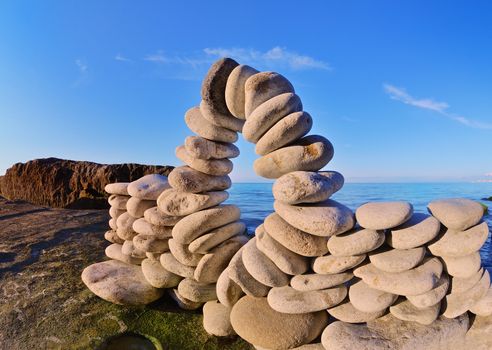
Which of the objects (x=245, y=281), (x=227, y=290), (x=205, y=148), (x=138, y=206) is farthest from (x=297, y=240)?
(x=138, y=206)

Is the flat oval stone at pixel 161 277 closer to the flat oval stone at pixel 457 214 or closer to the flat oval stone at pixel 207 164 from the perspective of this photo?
the flat oval stone at pixel 207 164

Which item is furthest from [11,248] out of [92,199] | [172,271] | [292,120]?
[292,120]

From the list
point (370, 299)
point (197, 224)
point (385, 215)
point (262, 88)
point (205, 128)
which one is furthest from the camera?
point (205, 128)

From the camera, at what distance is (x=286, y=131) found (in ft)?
8.62

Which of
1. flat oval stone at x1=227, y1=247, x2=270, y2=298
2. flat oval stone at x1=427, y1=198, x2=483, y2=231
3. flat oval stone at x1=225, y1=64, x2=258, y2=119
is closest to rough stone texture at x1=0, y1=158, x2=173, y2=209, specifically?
flat oval stone at x1=225, y1=64, x2=258, y2=119

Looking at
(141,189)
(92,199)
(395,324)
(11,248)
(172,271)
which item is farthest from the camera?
(92,199)

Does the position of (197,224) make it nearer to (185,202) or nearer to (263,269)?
(185,202)

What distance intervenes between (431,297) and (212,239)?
1890 mm

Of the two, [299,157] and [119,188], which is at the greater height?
[299,157]

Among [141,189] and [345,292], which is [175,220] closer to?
[141,189]

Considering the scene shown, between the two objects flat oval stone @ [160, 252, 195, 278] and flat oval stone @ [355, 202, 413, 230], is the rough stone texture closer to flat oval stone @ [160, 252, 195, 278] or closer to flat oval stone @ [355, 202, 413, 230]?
flat oval stone @ [160, 252, 195, 278]

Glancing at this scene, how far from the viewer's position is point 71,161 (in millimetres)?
9555

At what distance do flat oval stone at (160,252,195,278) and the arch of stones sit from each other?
6 centimetres

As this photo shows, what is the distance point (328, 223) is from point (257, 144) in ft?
2.99
